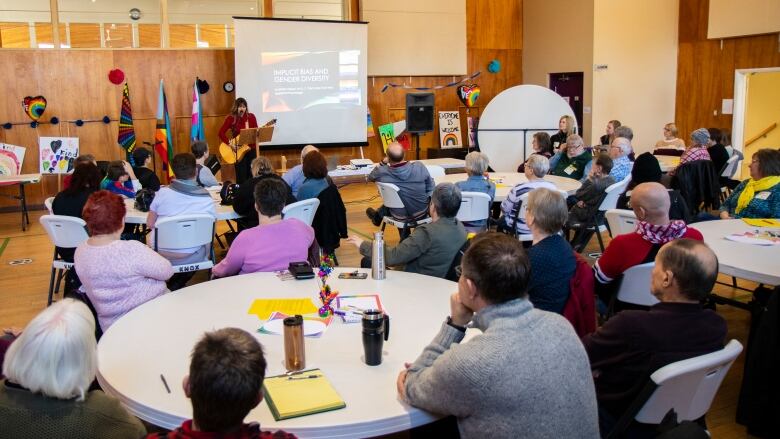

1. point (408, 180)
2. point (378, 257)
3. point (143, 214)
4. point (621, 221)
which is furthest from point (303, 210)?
point (621, 221)

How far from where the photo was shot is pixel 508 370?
1.67 m

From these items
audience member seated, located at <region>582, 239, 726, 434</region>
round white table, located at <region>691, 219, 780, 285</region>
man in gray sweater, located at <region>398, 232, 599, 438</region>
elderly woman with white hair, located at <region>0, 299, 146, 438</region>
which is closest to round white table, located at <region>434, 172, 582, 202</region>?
round white table, located at <region>691, 219, 780, 285</region>

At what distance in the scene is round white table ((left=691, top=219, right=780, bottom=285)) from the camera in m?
3.22

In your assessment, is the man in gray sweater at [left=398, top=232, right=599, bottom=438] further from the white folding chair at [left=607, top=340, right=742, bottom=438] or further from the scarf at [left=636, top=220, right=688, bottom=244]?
the scarf at [left=636, top=220, right=688, bottom=244]

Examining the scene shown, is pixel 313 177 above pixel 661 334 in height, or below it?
above

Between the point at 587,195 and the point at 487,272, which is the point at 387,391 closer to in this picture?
the point at 487,272

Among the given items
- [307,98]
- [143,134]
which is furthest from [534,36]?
[143,134]

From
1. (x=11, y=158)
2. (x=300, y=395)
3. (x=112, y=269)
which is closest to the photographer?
(x=300, y=395)

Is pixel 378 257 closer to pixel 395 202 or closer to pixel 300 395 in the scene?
pixel 300 395

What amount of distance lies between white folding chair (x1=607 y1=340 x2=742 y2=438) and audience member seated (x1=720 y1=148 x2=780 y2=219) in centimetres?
315

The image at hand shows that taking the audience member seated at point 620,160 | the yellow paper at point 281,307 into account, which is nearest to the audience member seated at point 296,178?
the audience member seated at point 620,160

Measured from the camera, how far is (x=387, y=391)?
2014 millimetres

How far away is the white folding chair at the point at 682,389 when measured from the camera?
197 cm

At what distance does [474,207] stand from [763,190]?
6.92 feet
